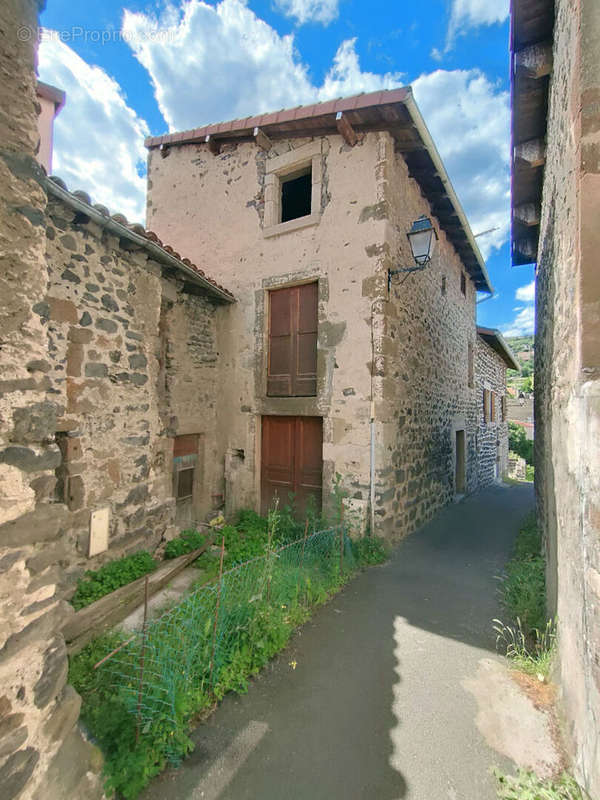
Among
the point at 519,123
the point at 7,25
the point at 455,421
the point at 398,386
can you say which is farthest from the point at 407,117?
the point at 455,421

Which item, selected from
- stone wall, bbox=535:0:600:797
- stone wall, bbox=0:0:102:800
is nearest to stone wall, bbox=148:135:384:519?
stone wall, bbox=535:0:600:797

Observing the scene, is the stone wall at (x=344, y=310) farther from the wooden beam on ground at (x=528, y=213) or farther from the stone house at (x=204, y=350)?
the wooden beam on ground at (x=528, y=213)

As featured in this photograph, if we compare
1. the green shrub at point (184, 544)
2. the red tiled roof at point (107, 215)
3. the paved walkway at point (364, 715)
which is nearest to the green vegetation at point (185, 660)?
the paved walkway at point (364, 715)

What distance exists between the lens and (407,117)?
530 centimetres

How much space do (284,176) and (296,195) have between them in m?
0.81

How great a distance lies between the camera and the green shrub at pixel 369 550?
516cm

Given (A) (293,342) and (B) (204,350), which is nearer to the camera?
(A) (293,342)

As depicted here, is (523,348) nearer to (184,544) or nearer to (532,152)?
(532,152)

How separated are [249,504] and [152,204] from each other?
6816mm

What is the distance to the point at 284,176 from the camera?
6.83 metres

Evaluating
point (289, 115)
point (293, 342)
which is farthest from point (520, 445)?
point (289, 115)

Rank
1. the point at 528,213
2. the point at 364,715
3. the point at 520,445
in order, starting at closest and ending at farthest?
the point at 364,715 → the point at 528,213 → the point at 520,445

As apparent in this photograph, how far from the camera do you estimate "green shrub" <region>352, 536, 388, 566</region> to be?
5.16m

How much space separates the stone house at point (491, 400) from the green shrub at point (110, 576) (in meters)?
9.35
